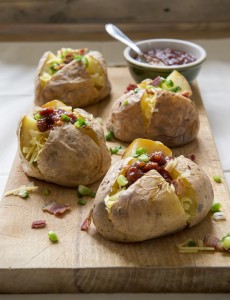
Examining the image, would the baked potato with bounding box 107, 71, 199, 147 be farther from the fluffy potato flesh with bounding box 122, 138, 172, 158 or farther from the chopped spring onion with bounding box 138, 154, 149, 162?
the chopped spring onion with bounding box 138, 154, 149, 162

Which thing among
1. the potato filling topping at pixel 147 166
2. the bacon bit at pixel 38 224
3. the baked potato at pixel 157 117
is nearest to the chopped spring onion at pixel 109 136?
the baked potato at pixel 157 117

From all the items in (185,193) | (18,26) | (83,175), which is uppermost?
(185,193)

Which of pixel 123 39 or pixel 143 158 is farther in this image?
pixel 123 39

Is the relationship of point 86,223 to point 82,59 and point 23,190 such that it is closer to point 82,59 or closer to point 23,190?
point 23,190

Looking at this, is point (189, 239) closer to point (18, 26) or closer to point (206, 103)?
point (206, 103)

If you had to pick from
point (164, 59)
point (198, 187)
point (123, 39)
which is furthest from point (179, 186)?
point (123, 39)

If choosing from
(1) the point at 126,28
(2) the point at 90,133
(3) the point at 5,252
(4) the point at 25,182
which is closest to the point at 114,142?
(2) the point at 90,133
